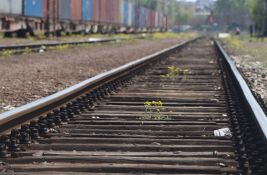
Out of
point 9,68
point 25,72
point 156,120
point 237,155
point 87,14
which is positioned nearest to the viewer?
point 237,155

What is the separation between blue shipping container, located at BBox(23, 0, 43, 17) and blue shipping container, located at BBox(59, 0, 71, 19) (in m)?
2.87

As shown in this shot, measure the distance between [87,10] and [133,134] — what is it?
31102mm

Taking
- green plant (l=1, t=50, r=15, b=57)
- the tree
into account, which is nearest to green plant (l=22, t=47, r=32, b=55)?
green plant (l=1, t=50, r=15, b=57)

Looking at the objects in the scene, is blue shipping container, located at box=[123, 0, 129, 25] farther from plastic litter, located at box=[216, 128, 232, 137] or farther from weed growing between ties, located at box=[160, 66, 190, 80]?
plastic litter, located at box=[216, 128, 232, 137]

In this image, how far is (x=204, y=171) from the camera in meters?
3.52

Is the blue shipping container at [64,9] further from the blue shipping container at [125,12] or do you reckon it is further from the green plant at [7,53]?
the blue shipping container at [125,12]

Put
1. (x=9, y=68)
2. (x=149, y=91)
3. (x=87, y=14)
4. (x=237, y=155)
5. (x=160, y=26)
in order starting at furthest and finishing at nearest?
(x=160, y=26)
(x=87, y=14)
(x=9, y=68)
(x=149, y=91)
(x=237, y=155)

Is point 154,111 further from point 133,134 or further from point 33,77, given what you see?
point 33,77

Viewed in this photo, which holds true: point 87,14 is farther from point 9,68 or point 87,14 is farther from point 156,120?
point 156,120

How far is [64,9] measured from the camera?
101ft

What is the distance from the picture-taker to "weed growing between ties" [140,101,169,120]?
5.58 m

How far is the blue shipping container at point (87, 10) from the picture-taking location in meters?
34.4

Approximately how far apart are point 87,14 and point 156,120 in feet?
100

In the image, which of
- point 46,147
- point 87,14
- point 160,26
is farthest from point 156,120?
point 160,26
